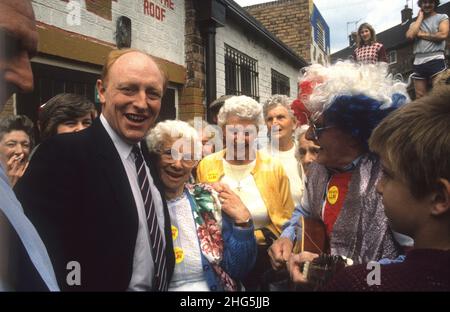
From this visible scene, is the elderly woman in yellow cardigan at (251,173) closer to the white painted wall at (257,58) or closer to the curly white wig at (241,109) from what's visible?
the curly white wig at (241,109)

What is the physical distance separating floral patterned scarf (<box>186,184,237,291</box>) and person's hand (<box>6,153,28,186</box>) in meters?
0.59

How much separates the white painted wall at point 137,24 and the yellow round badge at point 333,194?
0.95m

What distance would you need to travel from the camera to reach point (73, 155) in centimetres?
102

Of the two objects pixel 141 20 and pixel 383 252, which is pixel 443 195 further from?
pixel 141 20

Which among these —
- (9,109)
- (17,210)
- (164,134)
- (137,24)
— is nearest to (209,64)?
(137,24)

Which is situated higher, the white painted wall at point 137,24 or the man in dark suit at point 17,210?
the white painted wall at point 137,24

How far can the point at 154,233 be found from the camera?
1.11 metres

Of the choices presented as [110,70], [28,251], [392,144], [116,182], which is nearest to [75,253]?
[116,182]

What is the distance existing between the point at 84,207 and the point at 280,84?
1.95m

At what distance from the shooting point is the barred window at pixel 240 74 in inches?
96.6

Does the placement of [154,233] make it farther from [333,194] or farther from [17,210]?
[333,194]

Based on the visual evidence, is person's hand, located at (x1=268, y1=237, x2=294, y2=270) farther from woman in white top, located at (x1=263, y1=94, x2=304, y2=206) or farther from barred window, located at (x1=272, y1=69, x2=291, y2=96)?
barred window, located at (x1=272, y1=69, x2=291, y2=96)

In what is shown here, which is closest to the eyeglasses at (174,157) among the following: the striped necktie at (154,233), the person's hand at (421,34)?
the striped necktie at (154,233)

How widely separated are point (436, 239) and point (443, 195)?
101mm
